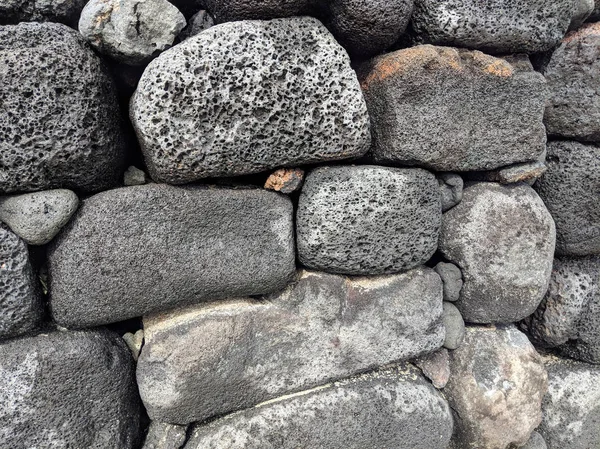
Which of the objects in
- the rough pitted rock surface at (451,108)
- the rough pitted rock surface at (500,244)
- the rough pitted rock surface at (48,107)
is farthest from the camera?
the rough pitted rock surface at (500,244)

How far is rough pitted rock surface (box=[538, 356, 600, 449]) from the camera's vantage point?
59.4 inches

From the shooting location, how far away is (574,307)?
1.49 metres

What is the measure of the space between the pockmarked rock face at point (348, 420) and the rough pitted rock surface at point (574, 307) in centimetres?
58

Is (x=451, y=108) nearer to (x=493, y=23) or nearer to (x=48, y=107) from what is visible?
(x=493, y=23)

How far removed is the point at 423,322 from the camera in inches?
48.5

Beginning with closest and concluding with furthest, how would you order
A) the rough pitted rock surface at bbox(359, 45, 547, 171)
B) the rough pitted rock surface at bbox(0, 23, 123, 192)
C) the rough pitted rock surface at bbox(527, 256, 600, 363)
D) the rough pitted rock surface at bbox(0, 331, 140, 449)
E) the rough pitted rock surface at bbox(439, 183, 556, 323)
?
1. the rough pitted rock surface at bbox(0, 23, 123, 192)
2. the rough pitted rock surface at bbox(0, 331, 140, 449)
3. the rough pitted rock surface at bbox(359, 45, 547, 171)
4. the rough pitted rock surface at bbox(439, 183, 556, 323)
5. the rough pitted rock surface at bbox(527, 256, 600, 363)

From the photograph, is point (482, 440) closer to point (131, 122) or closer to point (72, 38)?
point (131, 122)

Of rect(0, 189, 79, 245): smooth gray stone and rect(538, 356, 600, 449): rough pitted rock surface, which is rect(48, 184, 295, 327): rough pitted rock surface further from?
rect(538, 356, 600, 449): rough pitted rock surface

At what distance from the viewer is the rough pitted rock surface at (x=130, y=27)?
886mm

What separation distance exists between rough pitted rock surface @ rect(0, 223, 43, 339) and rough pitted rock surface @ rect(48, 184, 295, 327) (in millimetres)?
45

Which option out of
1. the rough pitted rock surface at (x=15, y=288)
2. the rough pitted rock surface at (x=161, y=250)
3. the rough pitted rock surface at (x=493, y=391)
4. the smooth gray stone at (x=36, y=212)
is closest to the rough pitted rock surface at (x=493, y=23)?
the rough pitted rock surface at (x=161, y=250)

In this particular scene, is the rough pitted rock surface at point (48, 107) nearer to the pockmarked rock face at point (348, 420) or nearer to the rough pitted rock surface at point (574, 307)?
the pockmarked rock face at point (348, 420)

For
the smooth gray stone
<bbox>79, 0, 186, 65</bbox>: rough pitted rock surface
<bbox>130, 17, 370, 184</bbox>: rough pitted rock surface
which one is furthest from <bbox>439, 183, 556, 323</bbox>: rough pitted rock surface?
the smooth gray stone

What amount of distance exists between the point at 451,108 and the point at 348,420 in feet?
2.98
